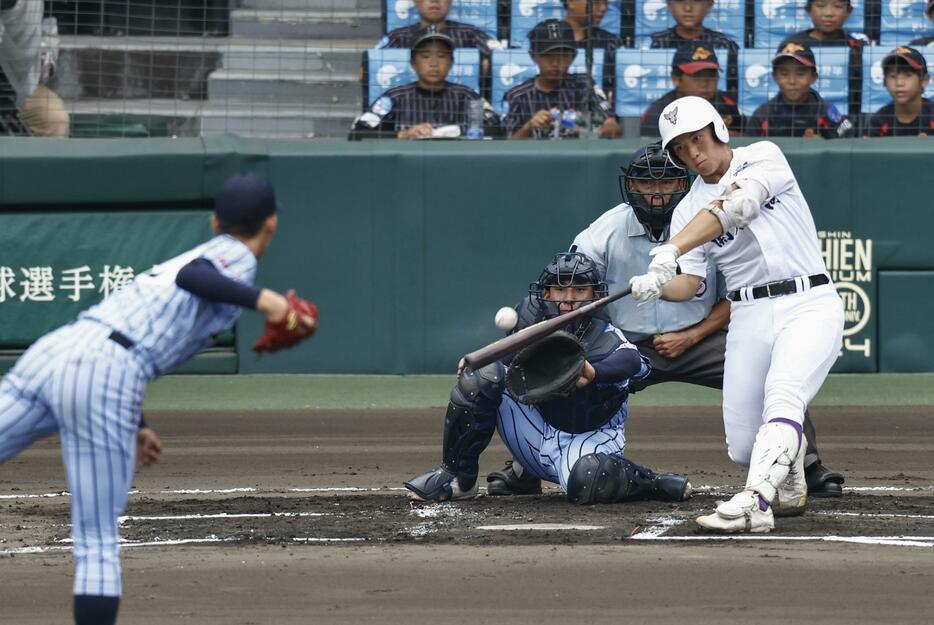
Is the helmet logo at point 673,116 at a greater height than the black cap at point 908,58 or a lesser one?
lesser

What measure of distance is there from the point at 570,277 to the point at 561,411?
61cm

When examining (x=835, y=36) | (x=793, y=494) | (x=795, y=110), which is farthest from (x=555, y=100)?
(x=793, y=494)

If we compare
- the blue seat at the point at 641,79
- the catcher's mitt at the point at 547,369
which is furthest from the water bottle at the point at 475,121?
the catcher's mitt at the point at 547,369

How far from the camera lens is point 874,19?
12883 mm

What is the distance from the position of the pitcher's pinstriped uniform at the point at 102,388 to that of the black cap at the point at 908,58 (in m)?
8.48

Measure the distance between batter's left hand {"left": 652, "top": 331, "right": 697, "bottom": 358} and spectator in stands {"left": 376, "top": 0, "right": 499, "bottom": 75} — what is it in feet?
17.5

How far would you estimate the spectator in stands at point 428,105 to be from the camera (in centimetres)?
1184

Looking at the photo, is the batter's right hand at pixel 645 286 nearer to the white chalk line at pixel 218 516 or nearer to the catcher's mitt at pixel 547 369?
the catcher's mitt at pixel 547 369

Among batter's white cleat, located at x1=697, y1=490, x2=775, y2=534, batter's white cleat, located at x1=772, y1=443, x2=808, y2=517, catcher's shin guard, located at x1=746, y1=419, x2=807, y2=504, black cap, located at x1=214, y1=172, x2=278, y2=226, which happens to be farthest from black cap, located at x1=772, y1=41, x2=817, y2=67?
black cap, located at x1=214, y1=172, x2=278, y2=226

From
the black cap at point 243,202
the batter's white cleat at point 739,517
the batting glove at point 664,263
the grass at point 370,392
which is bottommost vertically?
the batter's white cleat at point 739,517

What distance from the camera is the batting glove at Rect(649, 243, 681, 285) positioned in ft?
19.9

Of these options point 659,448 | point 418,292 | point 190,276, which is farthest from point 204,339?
point 418,292

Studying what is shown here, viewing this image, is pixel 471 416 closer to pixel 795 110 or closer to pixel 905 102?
pixel 795 110

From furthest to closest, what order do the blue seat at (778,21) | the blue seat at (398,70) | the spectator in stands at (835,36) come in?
the blue seat at (778,21) < the blue seat at (398,70) < the spectator in stands at (835,36)
